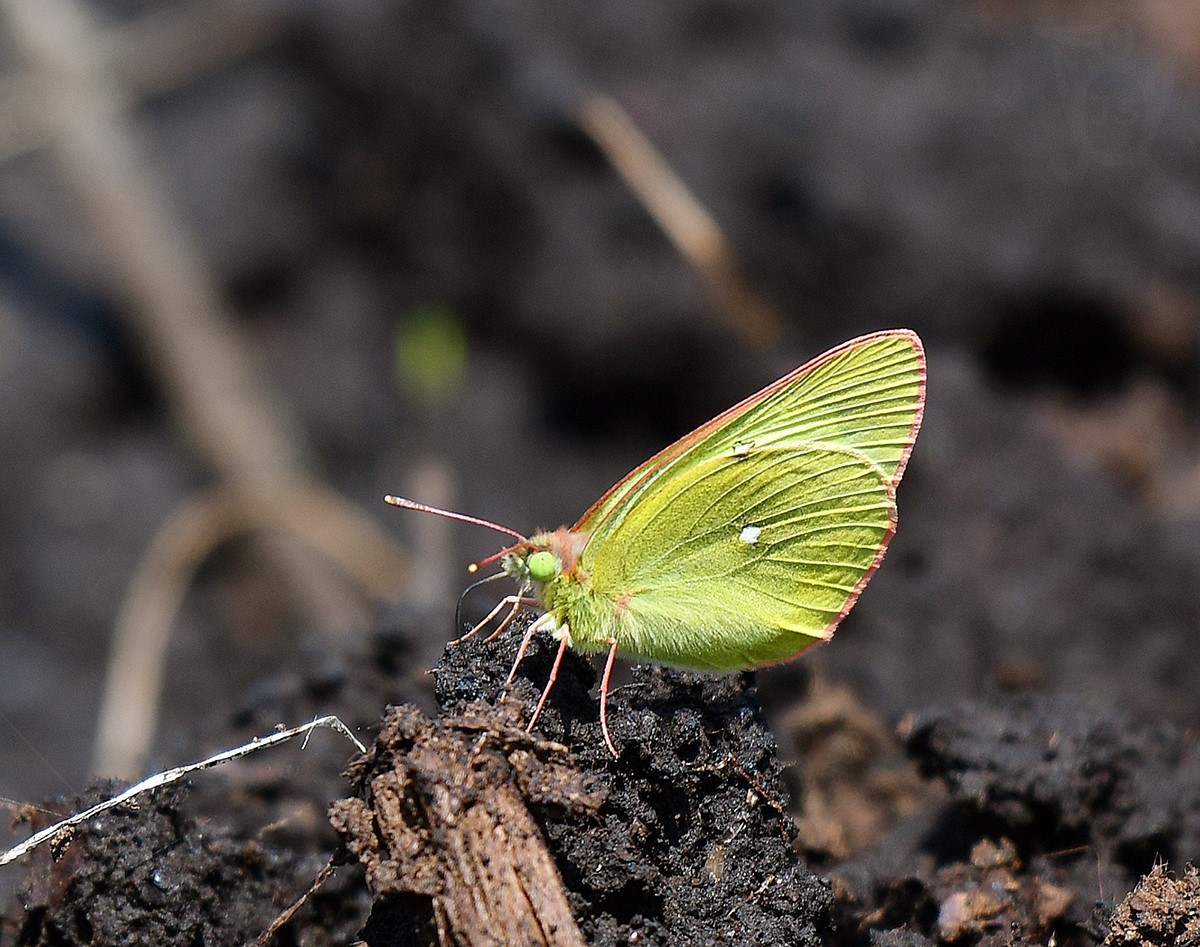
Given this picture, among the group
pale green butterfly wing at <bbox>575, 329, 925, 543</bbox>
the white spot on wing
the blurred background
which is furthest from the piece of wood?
the blurred background

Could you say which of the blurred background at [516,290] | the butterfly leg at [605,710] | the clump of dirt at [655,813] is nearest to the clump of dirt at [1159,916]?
the clump of dirt at [655,813]

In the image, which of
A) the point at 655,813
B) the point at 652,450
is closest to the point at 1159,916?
the point at 655,813

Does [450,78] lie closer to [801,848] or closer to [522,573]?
[522,573]

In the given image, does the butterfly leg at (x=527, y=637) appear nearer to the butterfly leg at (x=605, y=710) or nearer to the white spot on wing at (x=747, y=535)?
the butterfly leg at (x=605, y=710)

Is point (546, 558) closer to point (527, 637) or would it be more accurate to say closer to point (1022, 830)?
point (527, 637)

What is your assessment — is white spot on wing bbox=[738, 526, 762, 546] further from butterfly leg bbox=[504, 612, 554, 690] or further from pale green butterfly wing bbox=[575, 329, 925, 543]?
butterfly leg bbox=[504, 612, 554, 690]

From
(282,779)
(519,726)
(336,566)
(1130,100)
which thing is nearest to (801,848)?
(519,726)
